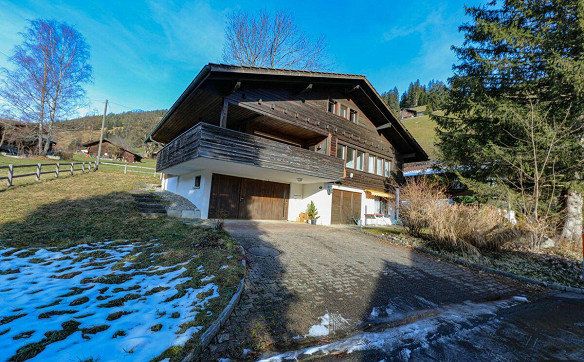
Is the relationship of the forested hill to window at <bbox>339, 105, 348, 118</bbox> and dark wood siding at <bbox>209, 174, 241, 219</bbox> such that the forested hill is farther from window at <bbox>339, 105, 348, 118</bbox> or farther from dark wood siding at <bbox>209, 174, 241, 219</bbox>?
window at <bbox>339, 105, 348, 118</bbox>

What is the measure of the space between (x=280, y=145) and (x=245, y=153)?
1.99 m

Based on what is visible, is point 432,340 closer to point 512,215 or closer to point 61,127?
point 512,215

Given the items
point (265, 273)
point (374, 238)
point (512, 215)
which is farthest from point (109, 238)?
point (512, 215)

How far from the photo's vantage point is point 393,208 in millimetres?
20719

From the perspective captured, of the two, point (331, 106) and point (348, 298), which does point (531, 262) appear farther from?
point (331, 106)

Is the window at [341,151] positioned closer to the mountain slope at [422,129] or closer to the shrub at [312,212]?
the shrub at [312,212]

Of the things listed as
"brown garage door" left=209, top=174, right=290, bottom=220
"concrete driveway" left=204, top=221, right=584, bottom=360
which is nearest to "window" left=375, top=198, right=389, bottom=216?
"brown garage door" left=209, top=174, right=290, bottom=220

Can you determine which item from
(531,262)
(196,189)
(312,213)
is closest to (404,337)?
(531,262)

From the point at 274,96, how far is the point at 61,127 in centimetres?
3143

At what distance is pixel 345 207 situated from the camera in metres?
17.8

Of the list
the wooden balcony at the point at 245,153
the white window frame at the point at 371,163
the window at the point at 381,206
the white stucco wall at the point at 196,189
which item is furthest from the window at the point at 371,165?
the white stucco wall at the point at 196,189

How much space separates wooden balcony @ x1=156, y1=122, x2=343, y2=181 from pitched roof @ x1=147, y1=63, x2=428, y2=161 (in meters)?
1.90

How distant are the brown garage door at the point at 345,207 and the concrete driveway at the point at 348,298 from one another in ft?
25.6

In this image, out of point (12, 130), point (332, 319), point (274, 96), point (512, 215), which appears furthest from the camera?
point (12, 130)
